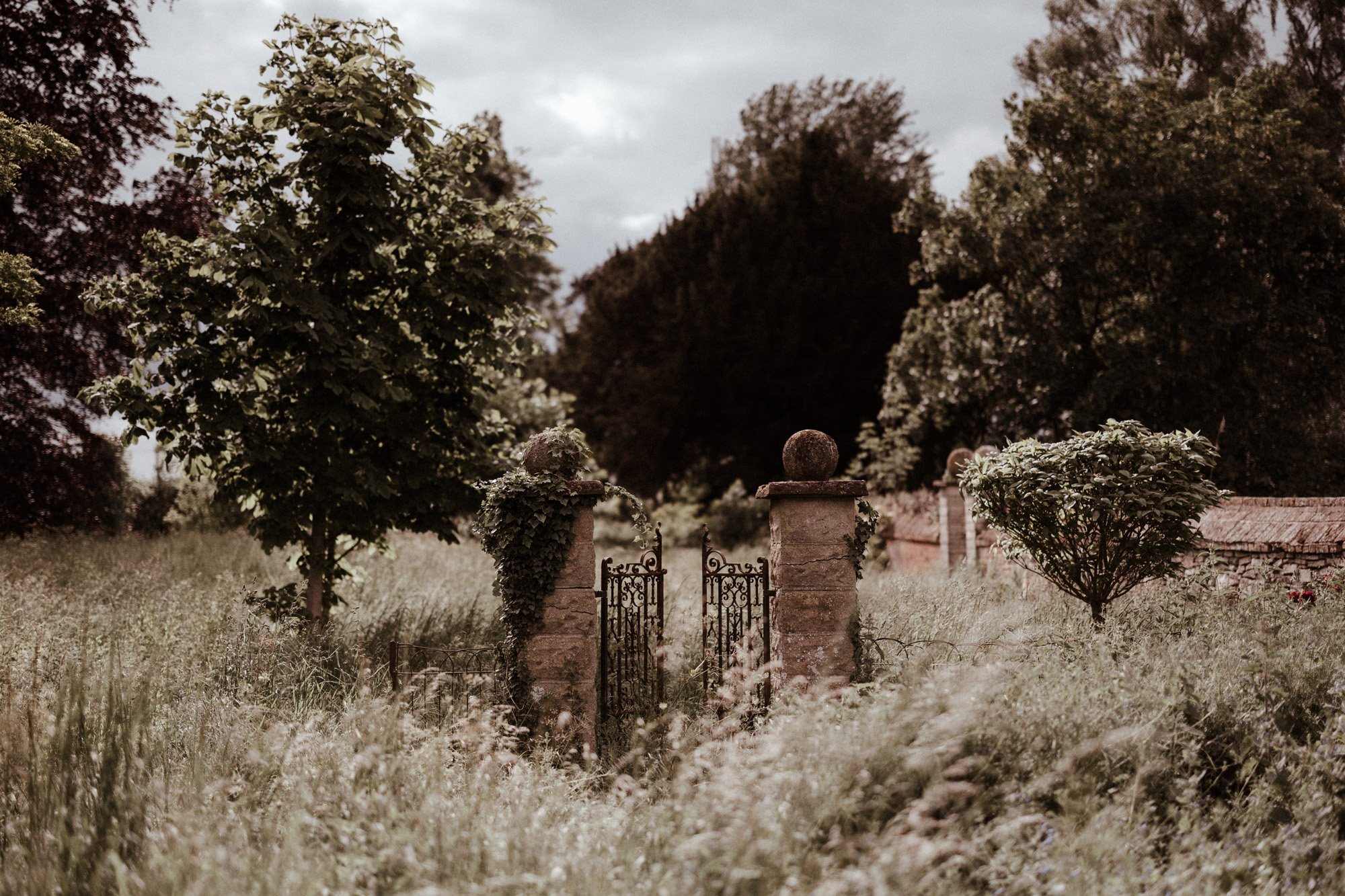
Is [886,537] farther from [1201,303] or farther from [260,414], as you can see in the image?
[260,414]

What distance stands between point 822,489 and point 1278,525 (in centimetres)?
488

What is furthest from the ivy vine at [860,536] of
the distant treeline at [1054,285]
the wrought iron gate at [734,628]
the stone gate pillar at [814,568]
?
the distant treeline at [1054,285]

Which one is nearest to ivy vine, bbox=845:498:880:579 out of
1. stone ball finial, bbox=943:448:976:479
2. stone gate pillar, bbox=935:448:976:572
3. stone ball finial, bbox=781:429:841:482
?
stone ball finial, bbox=781:429:841:482

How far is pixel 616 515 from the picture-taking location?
21.9m

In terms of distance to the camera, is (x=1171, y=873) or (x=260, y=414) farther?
(x=260, y=414)

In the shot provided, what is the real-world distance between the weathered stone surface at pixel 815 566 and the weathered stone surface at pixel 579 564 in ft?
4.47

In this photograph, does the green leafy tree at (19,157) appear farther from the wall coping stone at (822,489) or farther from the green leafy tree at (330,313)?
the wall coping stone at (822,489)

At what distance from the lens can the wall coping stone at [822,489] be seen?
19.3 feet

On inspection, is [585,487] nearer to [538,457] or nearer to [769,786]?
[538,457]

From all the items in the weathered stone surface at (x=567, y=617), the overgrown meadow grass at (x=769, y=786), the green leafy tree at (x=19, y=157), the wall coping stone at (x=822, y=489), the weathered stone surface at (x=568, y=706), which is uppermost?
the green leafy tree at (x=19, y=157)

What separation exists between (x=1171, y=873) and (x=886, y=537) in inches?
500

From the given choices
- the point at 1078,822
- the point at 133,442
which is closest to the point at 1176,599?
the point at 1078,822

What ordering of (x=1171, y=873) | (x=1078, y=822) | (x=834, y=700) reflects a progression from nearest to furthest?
(x=1171, y=873) → (x=1078, y=822) → (x=834, y=700)

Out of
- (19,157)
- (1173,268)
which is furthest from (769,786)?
(1173,268)
